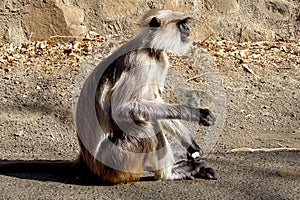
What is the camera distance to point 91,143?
479 centimetres

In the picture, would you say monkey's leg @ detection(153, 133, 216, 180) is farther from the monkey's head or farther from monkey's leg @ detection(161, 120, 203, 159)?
the monkey's head

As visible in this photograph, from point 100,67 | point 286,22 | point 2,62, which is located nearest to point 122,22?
point 2,62

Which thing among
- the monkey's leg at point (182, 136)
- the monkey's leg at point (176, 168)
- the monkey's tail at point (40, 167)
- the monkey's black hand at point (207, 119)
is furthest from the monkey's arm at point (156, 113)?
the monkey's tail at point (40, 167)

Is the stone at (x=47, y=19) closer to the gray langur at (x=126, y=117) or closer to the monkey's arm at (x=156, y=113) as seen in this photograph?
the gray langur at (x=126, y=117)

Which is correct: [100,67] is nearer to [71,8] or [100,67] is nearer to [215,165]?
[215,165]

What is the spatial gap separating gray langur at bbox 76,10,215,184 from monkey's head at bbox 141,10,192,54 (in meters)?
0.06

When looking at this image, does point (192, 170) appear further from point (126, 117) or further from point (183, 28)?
point (183, 28)

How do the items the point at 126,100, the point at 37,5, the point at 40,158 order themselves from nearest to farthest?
the point at 126,100 → the point at 40,158 → the point at 37,5

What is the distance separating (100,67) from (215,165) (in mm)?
1304

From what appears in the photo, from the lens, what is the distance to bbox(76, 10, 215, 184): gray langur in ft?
15.6

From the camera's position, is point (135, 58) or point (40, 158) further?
point (40, 158)

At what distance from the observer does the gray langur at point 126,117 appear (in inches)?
187

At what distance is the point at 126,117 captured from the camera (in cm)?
471

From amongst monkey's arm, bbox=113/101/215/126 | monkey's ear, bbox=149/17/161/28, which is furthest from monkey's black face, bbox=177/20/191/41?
monkey's arm, bbox=113/101/215/126
